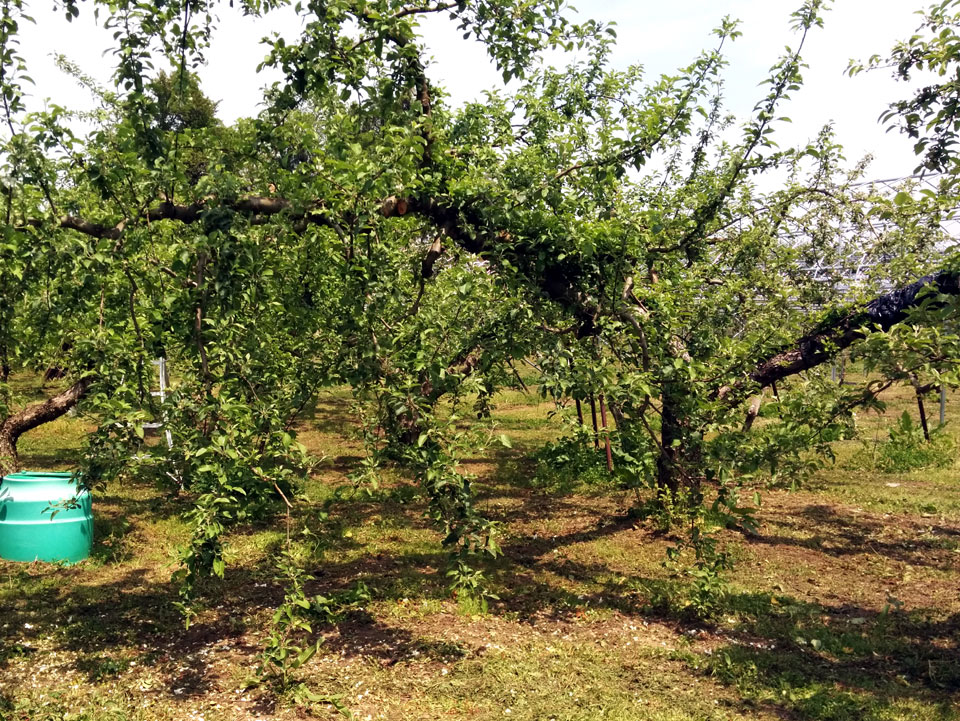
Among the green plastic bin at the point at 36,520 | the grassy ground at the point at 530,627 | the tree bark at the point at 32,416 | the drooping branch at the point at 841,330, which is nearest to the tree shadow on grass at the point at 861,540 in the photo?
the grassy ground at the point at 530,627

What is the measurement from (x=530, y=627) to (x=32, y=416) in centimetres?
605

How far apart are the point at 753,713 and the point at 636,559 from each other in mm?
2660

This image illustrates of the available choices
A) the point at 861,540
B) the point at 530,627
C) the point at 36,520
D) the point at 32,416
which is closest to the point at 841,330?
the point at 861,540

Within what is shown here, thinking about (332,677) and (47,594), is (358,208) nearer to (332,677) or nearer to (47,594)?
(332,677)

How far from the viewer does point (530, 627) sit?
534 centimetres

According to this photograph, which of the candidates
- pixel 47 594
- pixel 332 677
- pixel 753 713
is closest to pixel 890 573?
pixel 753 713

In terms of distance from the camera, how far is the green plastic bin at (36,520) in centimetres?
643

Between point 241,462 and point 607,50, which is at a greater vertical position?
point 607,50

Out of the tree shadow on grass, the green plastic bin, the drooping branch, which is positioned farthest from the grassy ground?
the drooping branch

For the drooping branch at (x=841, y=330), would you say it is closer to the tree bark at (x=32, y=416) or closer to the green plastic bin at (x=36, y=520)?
the green plastic bin at (x=36, y=520)

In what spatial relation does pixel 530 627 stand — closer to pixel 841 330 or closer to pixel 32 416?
pixel 841 330

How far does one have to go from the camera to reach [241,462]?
13.3ft

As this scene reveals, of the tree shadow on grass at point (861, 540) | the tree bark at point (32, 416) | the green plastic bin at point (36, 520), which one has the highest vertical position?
the tree bark at point (32, 416)

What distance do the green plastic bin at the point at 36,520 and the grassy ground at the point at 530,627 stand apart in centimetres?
16
